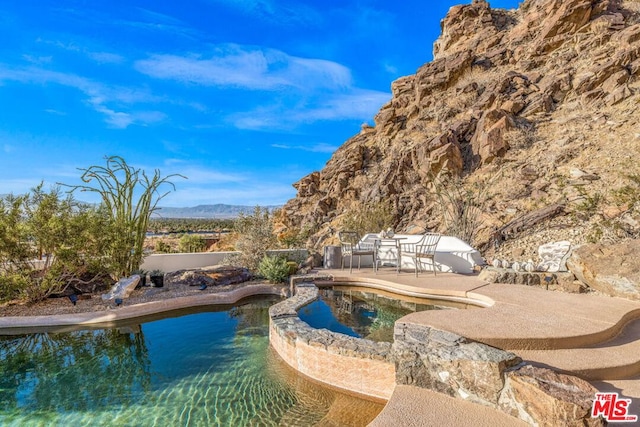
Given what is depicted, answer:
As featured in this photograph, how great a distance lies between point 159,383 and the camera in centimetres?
376

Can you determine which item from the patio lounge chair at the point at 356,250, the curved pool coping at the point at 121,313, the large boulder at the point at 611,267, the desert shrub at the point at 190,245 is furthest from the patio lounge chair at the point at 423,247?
the desert shrub at the point at 190,245

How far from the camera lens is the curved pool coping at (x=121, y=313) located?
5.53 metres

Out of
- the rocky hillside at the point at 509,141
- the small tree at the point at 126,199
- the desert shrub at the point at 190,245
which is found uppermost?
the rocky hillside at the point at 509,141

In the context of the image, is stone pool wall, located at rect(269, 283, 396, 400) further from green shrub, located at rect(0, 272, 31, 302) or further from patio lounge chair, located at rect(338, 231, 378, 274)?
green shrub, located at rect(0, 272, 31, 302)

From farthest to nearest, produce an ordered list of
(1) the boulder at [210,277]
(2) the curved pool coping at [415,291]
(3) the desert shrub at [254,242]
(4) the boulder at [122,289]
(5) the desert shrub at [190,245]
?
(5) the desert shrub at [190,245] → (3) the desert shrub at [254,242] → (1) the boulder at [210,277] → (4) the boulder at [122,289] → (2) the curved pool coping at [415,291]

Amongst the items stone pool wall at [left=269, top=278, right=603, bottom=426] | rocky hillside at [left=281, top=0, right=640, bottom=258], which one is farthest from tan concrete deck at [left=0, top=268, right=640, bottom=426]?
rocky hillside at [left=281, top=0, right=640, bottom=258]

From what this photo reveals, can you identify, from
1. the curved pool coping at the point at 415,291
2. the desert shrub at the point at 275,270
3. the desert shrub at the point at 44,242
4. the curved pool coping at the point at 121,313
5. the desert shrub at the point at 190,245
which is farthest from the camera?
the desert shrub at the point at 190,245

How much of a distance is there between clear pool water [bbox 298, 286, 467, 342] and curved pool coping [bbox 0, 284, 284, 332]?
225cm

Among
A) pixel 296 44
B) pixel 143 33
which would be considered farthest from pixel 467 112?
pixel 143 33

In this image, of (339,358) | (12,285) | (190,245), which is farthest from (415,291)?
(190,245)

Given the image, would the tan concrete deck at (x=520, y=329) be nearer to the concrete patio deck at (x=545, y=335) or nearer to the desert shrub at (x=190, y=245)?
the concrete patio deck at (x=545, y=335)

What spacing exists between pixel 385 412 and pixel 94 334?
5165 millimetres

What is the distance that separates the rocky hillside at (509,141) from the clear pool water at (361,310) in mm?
5709

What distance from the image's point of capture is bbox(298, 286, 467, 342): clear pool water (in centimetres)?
490
